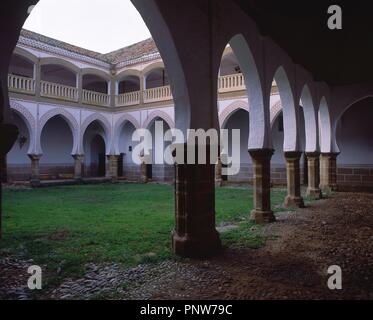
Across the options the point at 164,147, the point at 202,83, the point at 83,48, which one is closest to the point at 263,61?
the point at 202,83

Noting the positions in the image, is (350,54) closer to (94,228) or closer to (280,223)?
(280,223)

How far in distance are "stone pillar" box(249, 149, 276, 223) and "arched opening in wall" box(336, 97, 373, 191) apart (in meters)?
10.1

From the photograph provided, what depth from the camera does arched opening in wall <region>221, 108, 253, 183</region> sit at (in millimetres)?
19422

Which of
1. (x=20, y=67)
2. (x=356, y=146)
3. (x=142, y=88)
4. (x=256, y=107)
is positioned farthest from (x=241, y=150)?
(x=20, y=67)

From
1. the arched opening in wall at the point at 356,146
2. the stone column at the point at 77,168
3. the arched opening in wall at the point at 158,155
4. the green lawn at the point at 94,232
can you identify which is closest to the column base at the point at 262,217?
the green lawn at the point at 94,232

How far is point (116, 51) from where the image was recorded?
77.5 ft

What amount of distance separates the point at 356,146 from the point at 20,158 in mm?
18668

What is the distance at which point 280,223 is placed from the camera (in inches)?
288

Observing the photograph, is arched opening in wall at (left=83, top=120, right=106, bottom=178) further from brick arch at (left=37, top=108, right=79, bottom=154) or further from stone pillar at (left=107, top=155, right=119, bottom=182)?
brick arch at (left=37, top=108, right=79, bottom=154)

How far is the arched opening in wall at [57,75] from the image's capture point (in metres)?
21.2

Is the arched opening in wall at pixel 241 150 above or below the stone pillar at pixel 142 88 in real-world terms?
below

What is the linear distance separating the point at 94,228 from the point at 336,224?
17.3 feet

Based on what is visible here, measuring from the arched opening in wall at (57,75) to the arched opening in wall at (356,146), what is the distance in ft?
54.6

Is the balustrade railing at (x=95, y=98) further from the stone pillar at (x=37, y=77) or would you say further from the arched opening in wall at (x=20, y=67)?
the arched opening in wall at (x=20, y=67)
